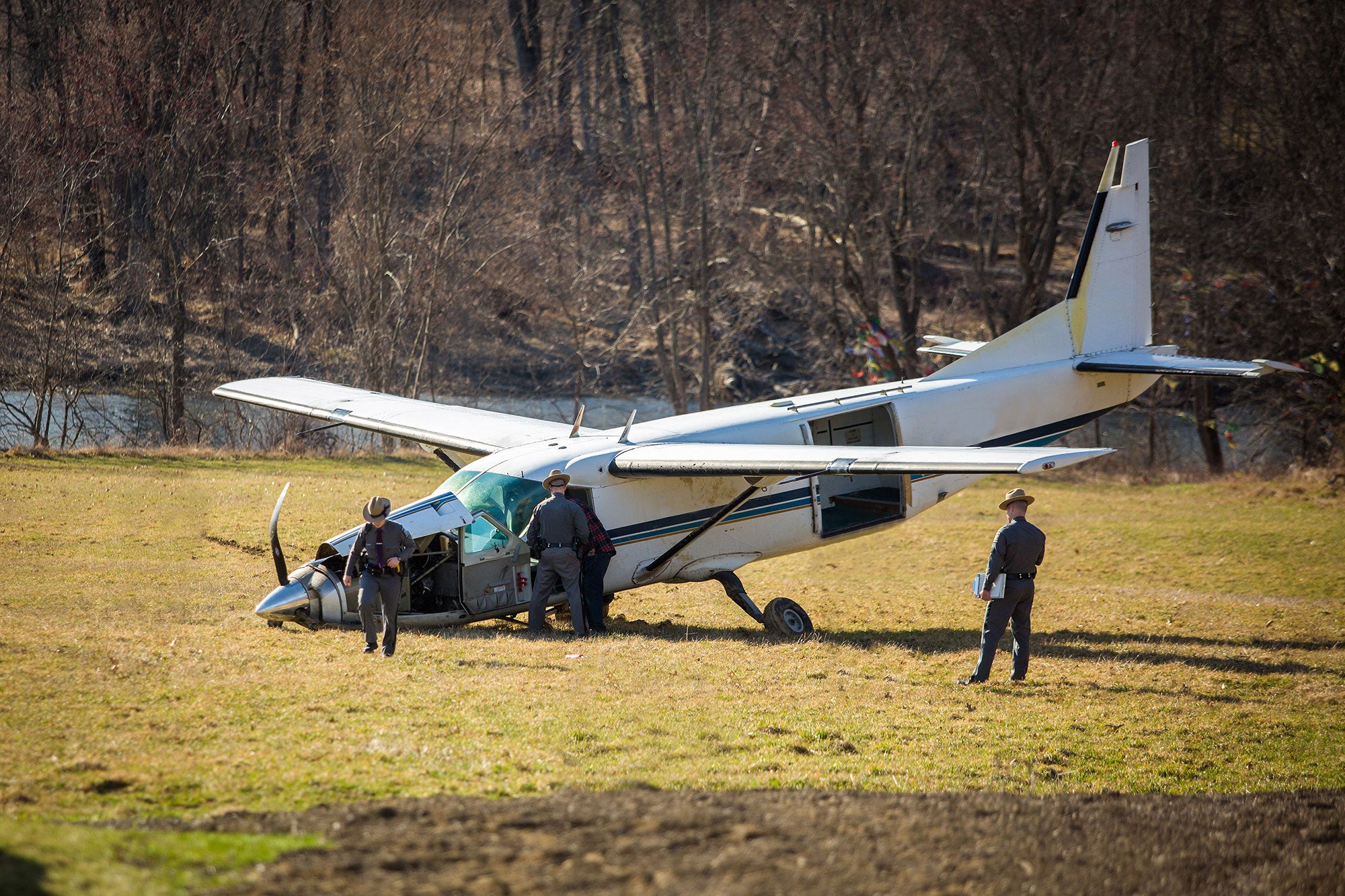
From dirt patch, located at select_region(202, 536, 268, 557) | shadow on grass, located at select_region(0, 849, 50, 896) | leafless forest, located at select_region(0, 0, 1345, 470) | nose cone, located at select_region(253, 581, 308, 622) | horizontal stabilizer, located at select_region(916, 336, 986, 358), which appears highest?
leafless forest, located at select_region(0, 0, 1345, 470)

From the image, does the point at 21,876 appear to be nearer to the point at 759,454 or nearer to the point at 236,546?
the point at 759,454

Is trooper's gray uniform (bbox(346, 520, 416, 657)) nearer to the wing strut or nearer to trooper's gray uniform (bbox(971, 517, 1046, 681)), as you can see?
the wing strut

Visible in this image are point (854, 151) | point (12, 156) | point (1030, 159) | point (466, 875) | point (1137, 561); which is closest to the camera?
point (466, 875)

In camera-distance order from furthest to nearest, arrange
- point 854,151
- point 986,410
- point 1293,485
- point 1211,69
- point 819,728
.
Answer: point 854,151 < point 1211,69 < point 1293,485 < point 986,410 < point 819,728

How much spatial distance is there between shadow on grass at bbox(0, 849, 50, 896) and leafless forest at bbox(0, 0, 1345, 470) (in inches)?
A: 1118

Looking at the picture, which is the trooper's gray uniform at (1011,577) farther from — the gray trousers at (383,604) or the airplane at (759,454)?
the gray trousers at (383,604)

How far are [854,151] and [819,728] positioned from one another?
30.4 metres

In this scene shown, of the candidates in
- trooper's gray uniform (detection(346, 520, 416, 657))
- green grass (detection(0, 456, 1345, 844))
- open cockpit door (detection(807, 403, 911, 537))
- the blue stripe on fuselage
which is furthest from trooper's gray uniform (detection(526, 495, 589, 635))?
open cockpit door (detection(807, 403, 911, 537))

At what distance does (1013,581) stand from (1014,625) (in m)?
0.68

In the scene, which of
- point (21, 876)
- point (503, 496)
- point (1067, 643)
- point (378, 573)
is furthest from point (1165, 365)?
point (21, 876)

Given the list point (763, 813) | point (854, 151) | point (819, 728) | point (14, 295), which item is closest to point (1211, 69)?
point (854, 151)

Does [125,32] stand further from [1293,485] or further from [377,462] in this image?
[1293,485]

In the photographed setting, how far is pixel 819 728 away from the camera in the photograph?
9664 mm

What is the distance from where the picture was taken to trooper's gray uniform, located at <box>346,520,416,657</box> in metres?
11.1
